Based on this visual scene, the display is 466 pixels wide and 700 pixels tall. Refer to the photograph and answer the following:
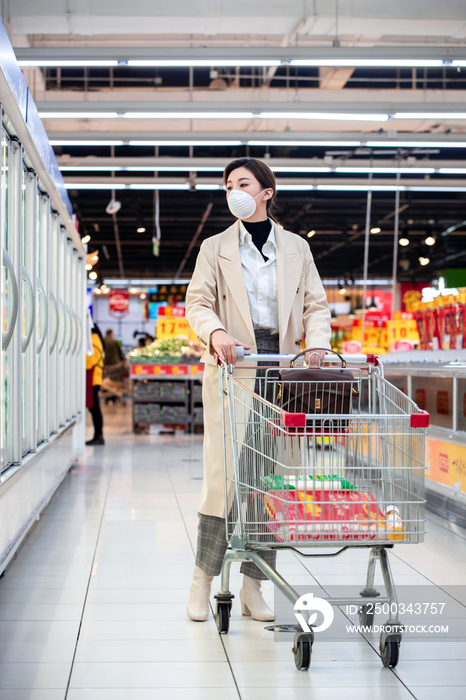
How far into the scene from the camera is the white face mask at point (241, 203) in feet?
9.22

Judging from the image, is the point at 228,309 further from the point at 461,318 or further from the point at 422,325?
the point at 422,325

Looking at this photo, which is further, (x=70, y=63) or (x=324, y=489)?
(x=70, y=63)

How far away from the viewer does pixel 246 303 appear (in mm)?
2818

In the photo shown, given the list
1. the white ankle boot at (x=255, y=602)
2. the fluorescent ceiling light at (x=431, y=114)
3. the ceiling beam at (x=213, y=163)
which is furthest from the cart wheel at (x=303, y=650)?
the ceiling beam at (x=213, y=163)

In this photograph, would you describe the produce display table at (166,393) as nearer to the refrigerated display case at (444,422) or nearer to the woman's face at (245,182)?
the refrigerated display case at (444,422)

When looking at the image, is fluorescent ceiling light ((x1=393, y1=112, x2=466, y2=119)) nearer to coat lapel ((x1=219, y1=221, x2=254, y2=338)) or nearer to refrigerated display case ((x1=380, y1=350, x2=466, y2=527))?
refrigerated display case ((x1=380, y1=350, x2=466, y2=527))

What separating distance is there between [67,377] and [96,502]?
157 centimetres

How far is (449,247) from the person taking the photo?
77.8 feet

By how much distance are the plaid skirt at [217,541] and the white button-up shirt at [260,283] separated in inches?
2.0

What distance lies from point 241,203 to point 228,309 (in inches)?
16.7

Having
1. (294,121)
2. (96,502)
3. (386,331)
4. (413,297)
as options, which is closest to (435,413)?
(96,502)

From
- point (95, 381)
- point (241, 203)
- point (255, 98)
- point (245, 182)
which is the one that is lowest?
point (95, 381)

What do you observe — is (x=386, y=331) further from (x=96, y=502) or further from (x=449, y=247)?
(x=96, y=502)

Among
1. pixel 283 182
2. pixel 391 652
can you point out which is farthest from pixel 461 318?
pixel 283 182
